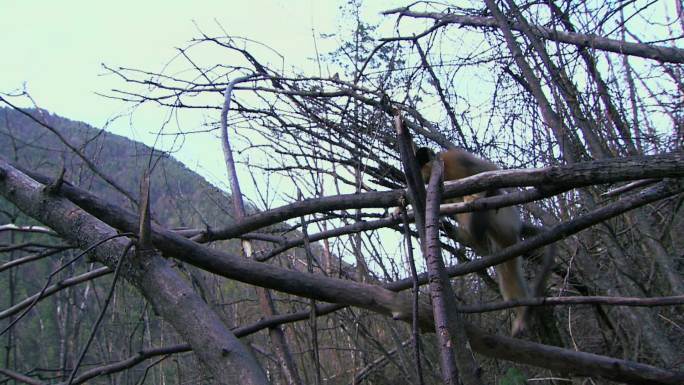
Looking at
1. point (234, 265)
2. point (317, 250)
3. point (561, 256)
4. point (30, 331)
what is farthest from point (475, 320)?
point (30, 331)

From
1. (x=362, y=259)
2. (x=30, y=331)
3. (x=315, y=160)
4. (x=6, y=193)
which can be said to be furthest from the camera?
(x=30, y=331)

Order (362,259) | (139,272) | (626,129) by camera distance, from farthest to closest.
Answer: (626,129)
(362,259)
(139,272)

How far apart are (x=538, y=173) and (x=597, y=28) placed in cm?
309

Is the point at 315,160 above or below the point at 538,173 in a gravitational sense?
above

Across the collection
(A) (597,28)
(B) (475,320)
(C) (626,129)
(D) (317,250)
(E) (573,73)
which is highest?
(A) (597,28)

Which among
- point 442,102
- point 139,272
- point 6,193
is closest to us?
point 139,272

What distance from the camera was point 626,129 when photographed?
17.4 ft

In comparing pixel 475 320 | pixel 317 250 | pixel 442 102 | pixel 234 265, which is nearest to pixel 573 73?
pixel 442 102

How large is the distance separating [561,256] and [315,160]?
229 centimetres

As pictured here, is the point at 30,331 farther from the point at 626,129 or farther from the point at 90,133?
the point at 626,129

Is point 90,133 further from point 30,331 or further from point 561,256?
point 30,331

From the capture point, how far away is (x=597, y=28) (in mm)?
5516

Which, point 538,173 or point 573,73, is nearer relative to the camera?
point 538,173

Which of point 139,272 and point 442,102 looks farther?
point 442,102
